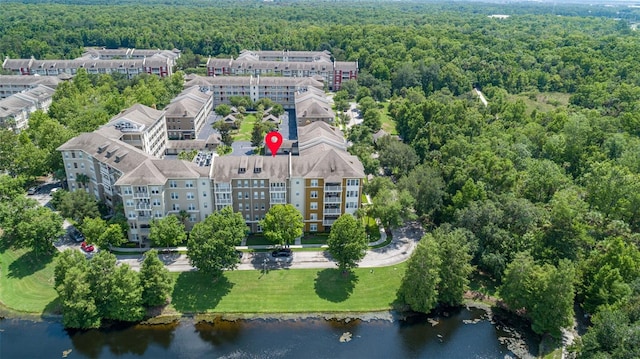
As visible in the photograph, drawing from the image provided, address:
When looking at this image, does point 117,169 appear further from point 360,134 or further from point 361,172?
point 360,134

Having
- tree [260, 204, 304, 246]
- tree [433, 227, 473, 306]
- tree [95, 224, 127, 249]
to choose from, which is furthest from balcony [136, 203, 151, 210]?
tree [433, 227, 473, 306]

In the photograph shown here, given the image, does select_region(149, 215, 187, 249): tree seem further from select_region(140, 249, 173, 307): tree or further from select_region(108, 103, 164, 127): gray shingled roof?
select_region(108, 103, 164, 127): gray shingled roof

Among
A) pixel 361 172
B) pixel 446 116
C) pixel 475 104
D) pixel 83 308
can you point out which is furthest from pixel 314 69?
pixel 83 308

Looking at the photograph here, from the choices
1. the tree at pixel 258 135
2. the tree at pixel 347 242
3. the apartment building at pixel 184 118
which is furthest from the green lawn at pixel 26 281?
Answer: the tree at pixel 258 135

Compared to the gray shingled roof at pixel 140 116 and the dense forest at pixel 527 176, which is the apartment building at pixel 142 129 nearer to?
the gray shingled roof at pixel 140 116

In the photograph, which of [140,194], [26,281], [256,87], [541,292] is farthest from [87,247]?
[256,87]

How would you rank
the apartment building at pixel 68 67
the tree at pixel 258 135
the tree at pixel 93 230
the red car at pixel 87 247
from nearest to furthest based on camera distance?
the tree at pixel 93 230
the red car at pixel 87 247
the tree at pixel 258 135
the apartment building at pixel 68 67

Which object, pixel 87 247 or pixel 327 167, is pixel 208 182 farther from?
pixel 87 247
